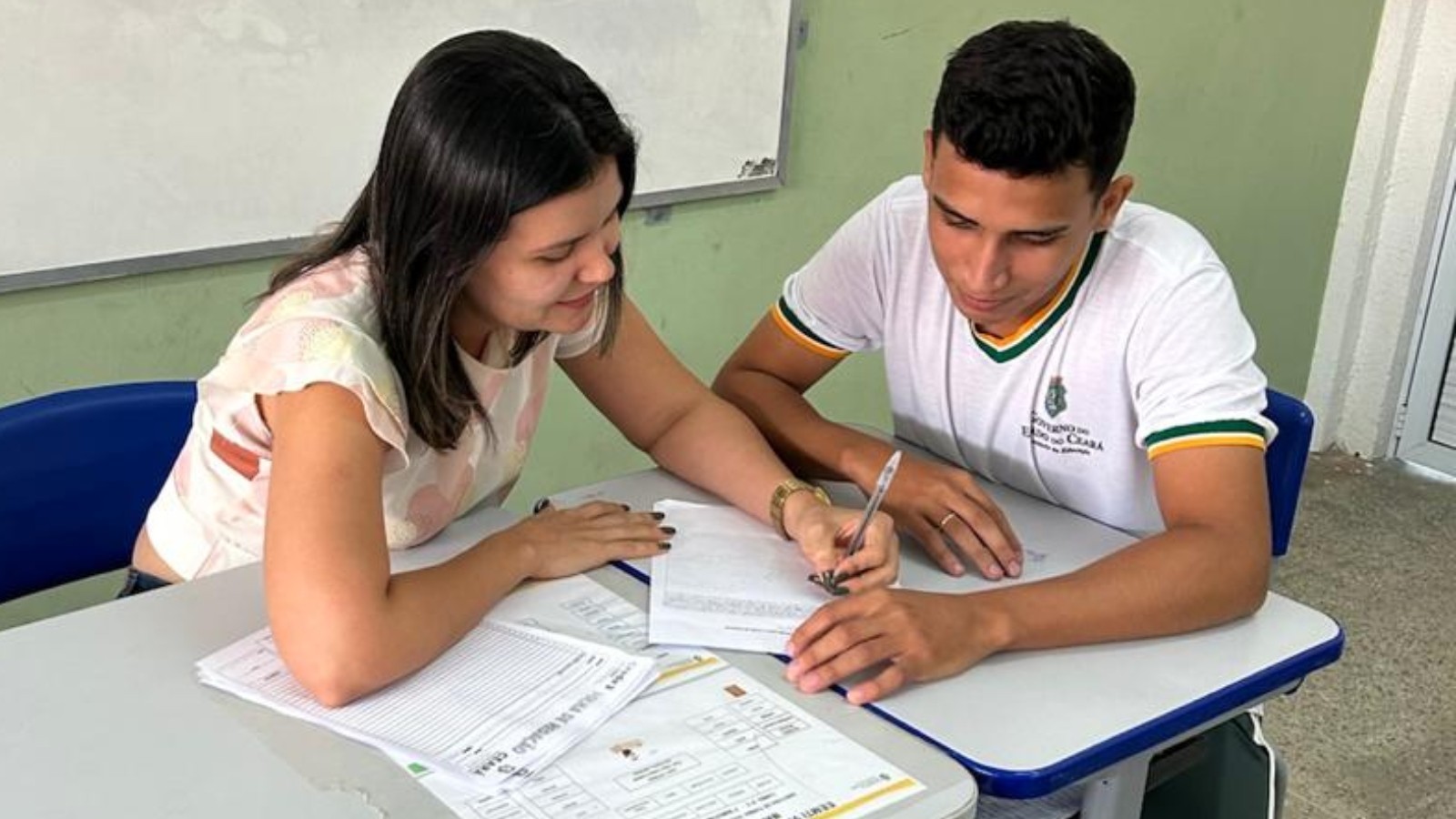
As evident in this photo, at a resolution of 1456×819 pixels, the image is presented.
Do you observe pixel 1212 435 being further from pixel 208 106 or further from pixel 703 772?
pixel 208 106

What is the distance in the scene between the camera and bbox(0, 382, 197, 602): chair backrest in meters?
1.46

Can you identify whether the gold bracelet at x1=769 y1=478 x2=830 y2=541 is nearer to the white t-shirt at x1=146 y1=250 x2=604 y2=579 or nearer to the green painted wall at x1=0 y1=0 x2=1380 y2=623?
the white t-shirt at x1=146 y1=250 x2=604 y2=579

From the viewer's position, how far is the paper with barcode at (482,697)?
41.6 inches

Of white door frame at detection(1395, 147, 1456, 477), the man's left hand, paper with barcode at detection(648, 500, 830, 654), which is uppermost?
the man's left hand

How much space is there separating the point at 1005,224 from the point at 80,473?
94 centimetres

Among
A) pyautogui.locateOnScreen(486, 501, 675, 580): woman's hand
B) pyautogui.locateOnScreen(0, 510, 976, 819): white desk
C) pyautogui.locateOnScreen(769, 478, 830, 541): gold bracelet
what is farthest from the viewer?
pyautogui.locateOnScreen(769, 478, 830, 541): gold bracelet

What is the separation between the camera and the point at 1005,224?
55.5 inches

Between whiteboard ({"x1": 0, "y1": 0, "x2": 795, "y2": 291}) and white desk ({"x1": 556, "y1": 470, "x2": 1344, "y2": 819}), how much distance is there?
0.94 m

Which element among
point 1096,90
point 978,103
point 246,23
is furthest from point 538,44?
point 246,23

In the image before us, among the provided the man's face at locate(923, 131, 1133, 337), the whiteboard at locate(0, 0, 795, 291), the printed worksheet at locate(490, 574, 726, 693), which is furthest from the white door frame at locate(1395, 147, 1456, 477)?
the printed worksheet at locate(490, 574, 726, 693)

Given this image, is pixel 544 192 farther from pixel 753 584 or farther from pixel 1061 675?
pixel 1061 675

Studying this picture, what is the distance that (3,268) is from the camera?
181 cm

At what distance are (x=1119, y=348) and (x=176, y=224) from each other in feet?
3.88

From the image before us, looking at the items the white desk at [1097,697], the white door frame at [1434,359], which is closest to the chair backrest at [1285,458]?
the white desk at [1097,697]
